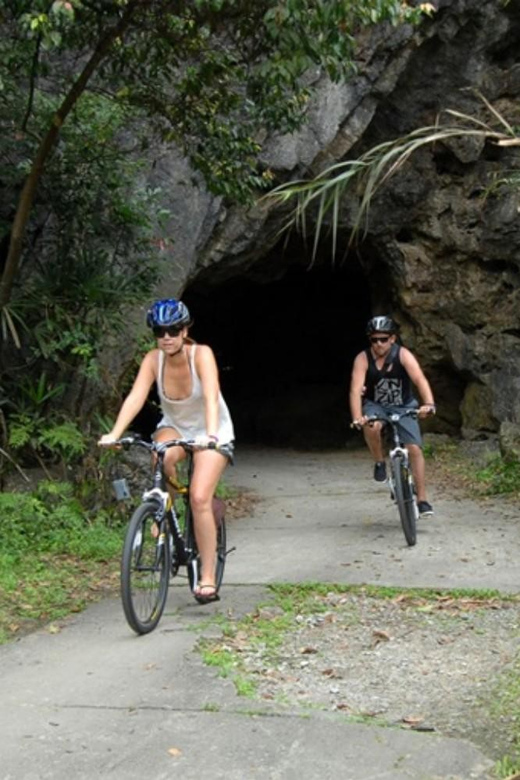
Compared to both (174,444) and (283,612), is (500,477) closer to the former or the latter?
(283,612)

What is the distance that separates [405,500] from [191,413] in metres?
2.55

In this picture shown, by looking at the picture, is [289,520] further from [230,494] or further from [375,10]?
[375,10]

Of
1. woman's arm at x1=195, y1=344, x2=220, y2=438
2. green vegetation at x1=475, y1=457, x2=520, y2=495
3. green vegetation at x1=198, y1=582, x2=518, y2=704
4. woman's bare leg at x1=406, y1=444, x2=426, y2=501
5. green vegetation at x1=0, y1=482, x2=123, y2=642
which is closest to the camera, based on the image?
green vegetation at x1=198, y1=582, x2=518, y2=704

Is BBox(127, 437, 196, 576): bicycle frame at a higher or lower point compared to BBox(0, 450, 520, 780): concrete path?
higher

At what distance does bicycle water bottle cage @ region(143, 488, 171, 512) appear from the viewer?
5.40 metres

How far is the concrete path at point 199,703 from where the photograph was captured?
3646 millimetres

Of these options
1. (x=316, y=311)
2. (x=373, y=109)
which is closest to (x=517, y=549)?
(x=373, y=109)

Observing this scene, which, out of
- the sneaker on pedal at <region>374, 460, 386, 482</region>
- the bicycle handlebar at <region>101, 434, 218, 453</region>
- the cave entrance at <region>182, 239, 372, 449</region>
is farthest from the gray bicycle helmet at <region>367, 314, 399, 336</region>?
the cave entrance at <region>182, 239, 372, 449</region>

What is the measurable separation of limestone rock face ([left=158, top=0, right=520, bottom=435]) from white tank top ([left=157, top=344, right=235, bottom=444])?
6.83m

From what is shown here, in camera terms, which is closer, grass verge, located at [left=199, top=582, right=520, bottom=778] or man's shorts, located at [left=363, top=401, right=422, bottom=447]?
grass verge, located at [left=199, top=582, right=520, bottom=778]

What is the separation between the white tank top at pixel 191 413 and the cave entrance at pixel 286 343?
13972 millimetres

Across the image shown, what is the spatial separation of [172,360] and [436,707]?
7.98ft

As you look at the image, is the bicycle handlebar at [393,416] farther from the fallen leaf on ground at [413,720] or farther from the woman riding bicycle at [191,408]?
the fallen leaf on ground at [413,720]

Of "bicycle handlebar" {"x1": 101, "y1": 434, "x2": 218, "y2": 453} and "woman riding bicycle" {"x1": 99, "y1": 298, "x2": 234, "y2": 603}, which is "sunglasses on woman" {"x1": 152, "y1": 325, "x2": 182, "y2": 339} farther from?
"bicycle handlebar" {"x1": 101, "y1": 434, "x2": 218, "y2": 453}
